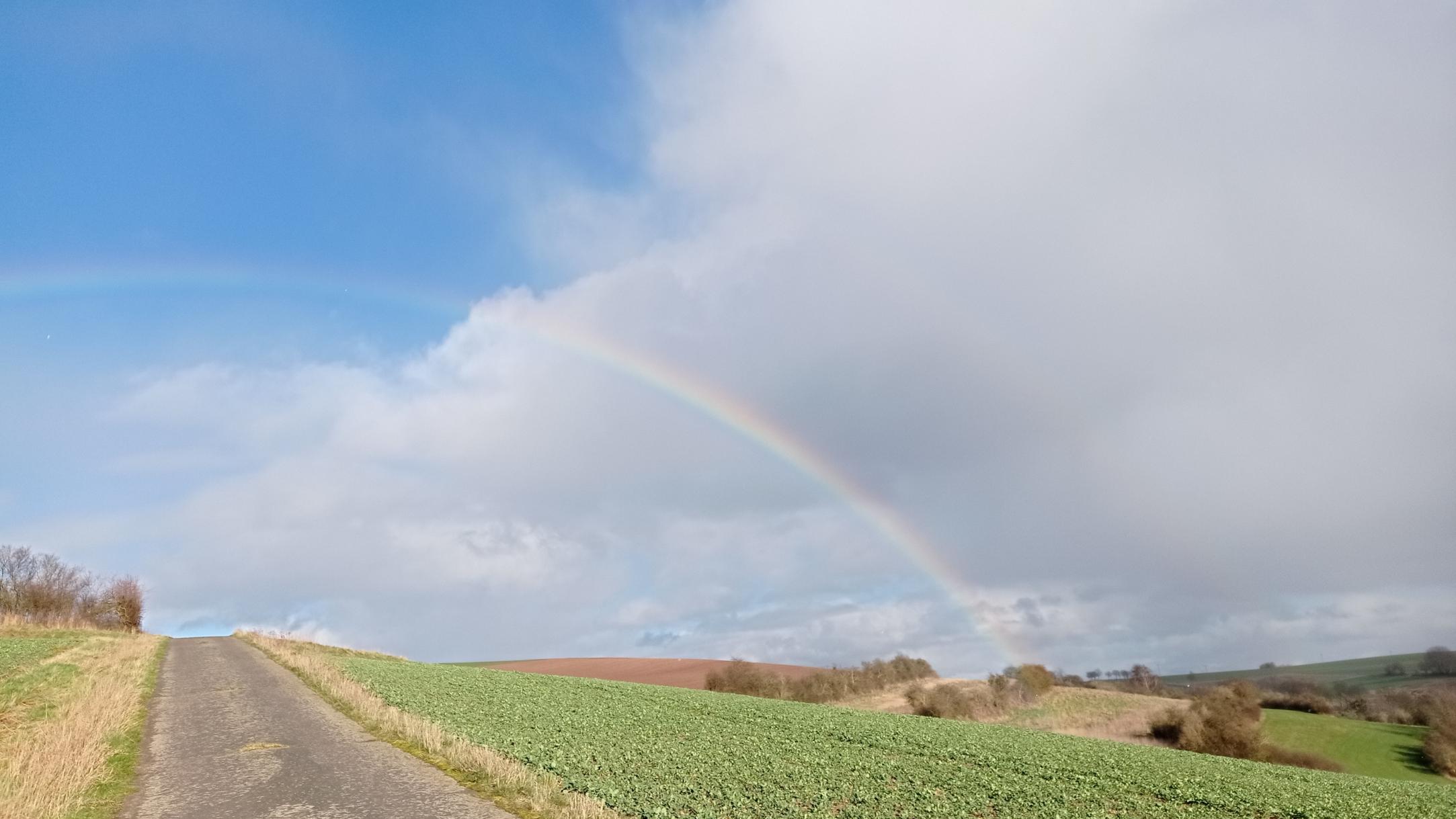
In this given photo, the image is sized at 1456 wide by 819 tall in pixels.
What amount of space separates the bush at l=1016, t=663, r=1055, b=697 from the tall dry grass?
95021 mm

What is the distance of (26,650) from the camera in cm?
5872

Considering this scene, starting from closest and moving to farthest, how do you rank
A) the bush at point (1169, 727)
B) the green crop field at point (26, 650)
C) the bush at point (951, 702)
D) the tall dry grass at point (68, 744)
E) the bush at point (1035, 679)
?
the tall dry grass at point (68, 744) → the green crop field at point (26, 650) → the bush at point (1169, 727) → the bush at point (951, 702) → the bush at point (1035, 679)

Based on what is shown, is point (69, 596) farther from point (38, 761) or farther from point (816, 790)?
point (816, 790)

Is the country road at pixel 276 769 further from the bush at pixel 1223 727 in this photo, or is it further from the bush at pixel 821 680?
the bush at pixel 1223 727

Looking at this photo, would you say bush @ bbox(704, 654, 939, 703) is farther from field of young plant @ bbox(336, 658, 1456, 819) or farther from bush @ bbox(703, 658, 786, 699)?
field of young plant @ bbox(336, 658, 1456, 819)

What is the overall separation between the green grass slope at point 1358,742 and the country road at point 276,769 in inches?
3711

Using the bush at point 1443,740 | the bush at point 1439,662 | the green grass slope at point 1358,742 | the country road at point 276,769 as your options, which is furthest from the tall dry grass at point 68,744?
the bush at point 1439,662

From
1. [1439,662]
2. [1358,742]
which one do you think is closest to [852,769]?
[1358,742]

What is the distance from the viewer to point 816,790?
20.2 meters

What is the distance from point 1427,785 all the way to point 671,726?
38981 mm

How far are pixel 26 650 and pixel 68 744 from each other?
53.0 meters

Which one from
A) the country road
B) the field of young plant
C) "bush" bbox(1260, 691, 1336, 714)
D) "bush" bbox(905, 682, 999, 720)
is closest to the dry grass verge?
the country road

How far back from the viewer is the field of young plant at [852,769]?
19.2 metres

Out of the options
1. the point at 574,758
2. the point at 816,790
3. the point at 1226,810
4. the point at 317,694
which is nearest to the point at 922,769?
the point at 816,790
